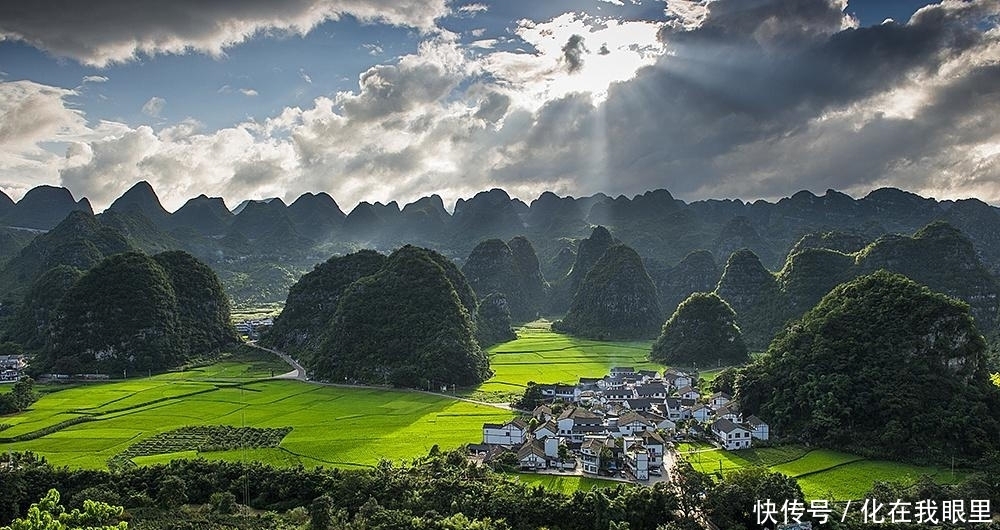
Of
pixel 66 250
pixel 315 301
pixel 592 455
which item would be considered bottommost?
pixel 592 455

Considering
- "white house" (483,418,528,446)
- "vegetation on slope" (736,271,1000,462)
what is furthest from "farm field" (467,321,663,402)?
"vegetation on slope" (736,271,1000,462)

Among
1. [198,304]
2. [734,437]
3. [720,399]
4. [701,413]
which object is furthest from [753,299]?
[198,304]

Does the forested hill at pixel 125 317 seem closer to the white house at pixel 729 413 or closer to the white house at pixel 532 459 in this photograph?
the white house at pixel 532 459

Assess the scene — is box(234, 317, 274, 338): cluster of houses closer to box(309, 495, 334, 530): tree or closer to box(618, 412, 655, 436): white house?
box(618, 412, 655, 436): white house

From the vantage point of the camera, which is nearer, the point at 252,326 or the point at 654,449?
the point at 654,449

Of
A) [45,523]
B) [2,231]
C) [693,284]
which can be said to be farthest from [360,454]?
[2,231]

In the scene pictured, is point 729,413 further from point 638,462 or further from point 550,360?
point 550,360

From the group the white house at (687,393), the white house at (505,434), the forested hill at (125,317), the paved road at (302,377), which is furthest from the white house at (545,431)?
the forested hill at (125,317)
